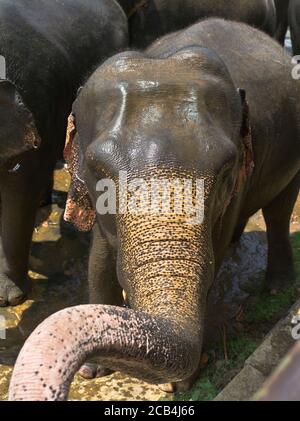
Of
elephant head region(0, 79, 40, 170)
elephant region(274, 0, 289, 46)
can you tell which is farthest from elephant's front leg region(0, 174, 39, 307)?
elephant region(274, 0, 289, 46)

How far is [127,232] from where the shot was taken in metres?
1.77

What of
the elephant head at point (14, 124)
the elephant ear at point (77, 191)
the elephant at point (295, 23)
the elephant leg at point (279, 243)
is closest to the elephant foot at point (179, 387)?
the elephant ear at point (77, 191)

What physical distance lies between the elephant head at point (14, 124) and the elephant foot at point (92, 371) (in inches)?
36.4

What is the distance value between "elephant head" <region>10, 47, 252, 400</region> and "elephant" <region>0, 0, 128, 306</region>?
1.54ft

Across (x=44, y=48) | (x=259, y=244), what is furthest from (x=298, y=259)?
(x=44, y=48)

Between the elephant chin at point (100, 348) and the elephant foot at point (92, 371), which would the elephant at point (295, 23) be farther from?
the elephant chin at point (100, 348)

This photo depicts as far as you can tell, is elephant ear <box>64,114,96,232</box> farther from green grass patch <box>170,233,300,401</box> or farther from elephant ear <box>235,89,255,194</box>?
green grass patch <box>170,233,300,401</box>

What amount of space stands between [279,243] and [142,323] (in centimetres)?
217

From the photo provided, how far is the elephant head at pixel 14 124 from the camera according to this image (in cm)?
266

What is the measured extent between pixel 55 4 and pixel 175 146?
1716 mm

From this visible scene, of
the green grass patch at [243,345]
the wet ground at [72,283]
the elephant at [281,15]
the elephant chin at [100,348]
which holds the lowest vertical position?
the wet ground at [72,283]

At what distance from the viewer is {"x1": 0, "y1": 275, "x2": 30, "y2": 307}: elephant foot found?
3262 millimetres

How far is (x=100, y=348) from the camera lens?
1.17 meters

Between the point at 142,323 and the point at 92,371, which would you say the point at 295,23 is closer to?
the point at 92,371
